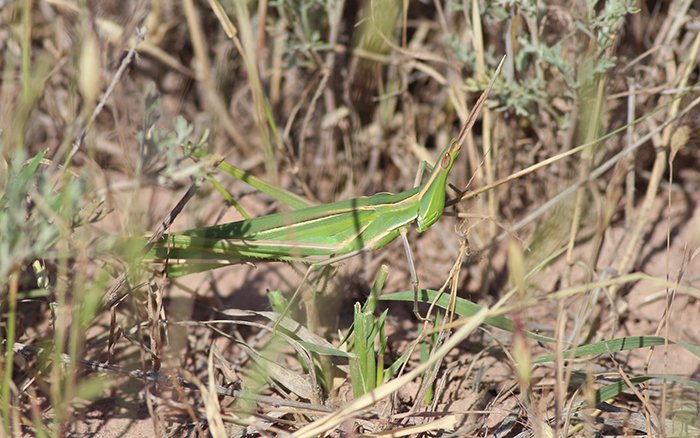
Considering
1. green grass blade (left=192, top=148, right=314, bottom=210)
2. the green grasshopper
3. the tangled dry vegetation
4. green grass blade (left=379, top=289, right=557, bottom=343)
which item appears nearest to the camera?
the tangled dry vegetation

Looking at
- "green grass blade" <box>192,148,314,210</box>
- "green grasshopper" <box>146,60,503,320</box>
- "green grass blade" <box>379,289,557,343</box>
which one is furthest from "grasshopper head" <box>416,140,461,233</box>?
"green grass blade" <box>192,148,314,210</box>

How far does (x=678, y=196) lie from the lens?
6.01ft

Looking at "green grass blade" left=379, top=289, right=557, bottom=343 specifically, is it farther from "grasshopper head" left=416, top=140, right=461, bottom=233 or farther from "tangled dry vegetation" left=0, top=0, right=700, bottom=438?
"grasshopper head" left=416, top=140, right=461, bottom=233

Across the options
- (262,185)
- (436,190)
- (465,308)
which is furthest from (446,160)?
(262,185)

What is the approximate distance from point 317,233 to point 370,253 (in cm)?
49

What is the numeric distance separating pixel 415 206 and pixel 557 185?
693 millimetres

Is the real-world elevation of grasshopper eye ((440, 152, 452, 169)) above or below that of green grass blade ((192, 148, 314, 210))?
above

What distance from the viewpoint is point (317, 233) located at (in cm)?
127

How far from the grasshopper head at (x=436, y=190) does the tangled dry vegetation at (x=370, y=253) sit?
4 centimetres

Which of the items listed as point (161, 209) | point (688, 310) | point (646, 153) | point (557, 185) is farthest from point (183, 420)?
point (646, 153)

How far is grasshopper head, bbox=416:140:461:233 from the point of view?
115cm

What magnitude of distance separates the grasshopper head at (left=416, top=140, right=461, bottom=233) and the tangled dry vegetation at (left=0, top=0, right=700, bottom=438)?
41 mm

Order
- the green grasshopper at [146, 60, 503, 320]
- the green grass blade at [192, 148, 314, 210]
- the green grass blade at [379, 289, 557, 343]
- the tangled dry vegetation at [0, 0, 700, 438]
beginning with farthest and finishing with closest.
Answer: the green grass blade at [192, 148, 314, 210] < the green grasshopper at [146, 60, 503, 320] < the green grass blade at [379, 289, 557, 343] < the tangled dry vegetation at [0, 0, 700, 438]

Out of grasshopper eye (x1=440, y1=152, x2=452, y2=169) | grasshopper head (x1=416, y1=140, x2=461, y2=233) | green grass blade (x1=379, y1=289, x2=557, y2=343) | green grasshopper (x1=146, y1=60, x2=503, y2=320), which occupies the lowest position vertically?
green grass blade (x1=379, y1=289, x2=557, y2=343)
